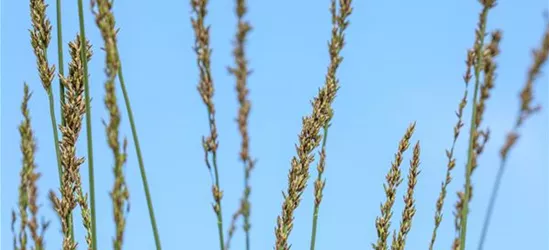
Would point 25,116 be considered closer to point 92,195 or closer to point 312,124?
point 92,195

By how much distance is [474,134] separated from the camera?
94.3 inches

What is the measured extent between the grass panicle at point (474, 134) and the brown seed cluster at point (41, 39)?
1727mm

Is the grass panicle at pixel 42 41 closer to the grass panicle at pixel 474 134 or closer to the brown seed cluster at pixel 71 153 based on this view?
the brown seed cluster at pixel 71 153

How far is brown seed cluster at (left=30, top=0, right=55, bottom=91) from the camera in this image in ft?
11.7

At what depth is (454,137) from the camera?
2.59 m

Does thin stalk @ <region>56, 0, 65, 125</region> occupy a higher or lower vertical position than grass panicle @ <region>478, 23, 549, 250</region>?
higher

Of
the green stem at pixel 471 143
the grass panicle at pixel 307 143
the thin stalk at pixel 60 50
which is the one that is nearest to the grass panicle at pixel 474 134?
the green stem at pixel 471 143

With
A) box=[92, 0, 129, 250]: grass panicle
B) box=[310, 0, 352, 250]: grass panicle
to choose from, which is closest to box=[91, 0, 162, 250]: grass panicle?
box=[92, 0, 129, 250]: grass panicle

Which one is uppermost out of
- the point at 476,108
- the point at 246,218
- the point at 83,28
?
the point at 83,28

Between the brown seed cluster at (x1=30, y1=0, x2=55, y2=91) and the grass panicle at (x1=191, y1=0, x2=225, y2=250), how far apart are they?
1336 millimetres

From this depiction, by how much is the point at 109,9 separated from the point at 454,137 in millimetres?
980

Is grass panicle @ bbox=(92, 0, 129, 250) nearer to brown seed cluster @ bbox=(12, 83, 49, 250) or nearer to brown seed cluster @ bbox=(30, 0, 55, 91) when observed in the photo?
brown seed cluster @ bbox=(12, 83, 49, 250)

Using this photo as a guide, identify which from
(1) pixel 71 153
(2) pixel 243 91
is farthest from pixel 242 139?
(1) pixel 71 153

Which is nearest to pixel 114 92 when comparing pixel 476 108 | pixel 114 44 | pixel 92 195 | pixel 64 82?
pixel 114 44
